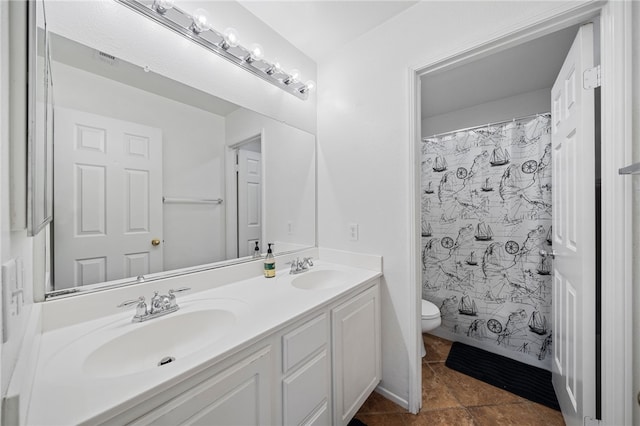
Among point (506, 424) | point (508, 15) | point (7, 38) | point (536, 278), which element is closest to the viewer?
point (7, 38)

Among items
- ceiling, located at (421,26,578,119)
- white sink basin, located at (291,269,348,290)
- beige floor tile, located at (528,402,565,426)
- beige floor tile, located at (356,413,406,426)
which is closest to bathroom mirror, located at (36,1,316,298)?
white sink basin, located at (291,269,348,290)

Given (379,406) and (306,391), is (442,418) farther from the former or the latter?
(306,391)

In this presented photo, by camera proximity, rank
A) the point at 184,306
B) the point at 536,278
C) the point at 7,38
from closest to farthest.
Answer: the point at 7,38
the point at 184,306
the point at 536,278

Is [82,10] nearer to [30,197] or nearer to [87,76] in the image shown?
A: [87,76]

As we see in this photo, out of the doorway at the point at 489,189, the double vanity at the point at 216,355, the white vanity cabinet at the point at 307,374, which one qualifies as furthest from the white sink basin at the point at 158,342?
the doorway at the point at 489,189

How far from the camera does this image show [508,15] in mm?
→ 1159

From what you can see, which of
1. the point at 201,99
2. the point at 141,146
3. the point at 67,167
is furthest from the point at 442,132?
the point at 67,167

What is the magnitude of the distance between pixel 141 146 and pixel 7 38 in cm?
63

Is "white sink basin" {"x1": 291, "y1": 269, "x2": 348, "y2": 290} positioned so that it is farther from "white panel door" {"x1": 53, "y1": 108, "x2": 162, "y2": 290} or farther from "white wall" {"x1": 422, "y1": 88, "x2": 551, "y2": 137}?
"white wall" {"x1": 422, "y1": 88, "x2": 551, "y2": 137}

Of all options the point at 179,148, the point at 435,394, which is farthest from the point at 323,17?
the point at 435,394

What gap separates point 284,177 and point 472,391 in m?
1.89

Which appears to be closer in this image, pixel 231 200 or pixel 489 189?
pixel 231 200

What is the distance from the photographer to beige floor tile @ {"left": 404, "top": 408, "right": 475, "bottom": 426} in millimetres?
1393

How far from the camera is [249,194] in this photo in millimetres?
1533
